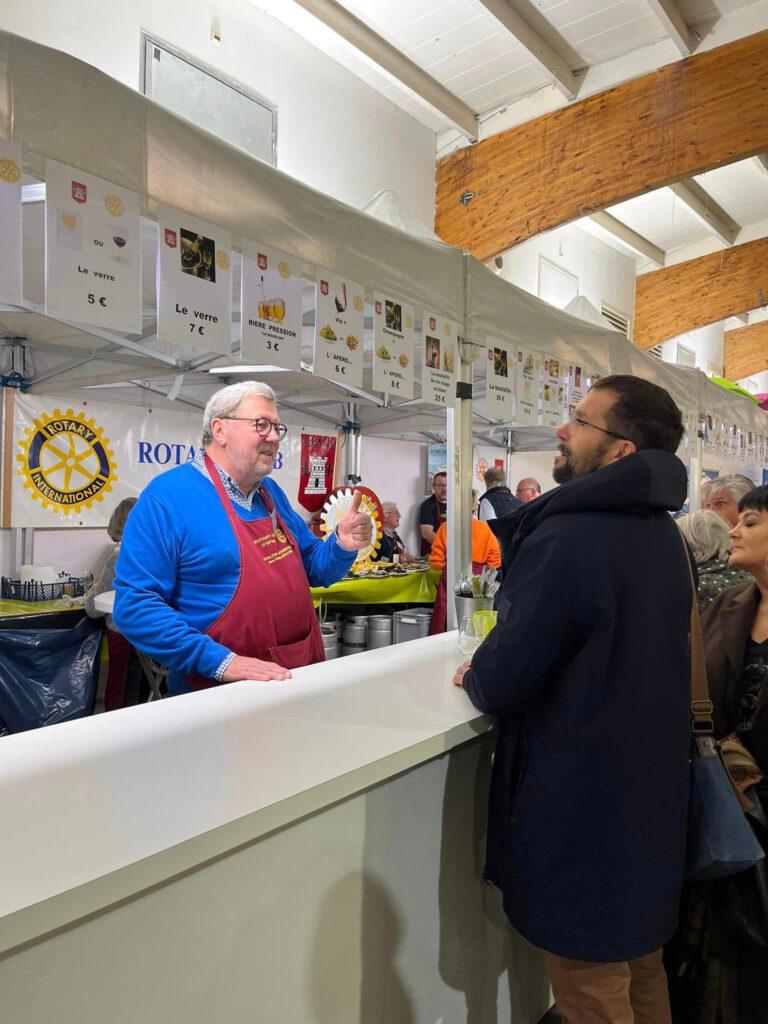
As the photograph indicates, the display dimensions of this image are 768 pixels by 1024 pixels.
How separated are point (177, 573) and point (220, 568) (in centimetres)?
11

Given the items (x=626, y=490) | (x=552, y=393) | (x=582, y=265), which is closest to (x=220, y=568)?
(x=626, y=490)

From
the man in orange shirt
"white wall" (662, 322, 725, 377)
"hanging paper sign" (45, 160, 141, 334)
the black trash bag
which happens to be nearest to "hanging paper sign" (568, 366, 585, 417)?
the man in orange shirt

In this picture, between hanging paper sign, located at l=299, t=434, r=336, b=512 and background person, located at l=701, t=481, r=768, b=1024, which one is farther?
hanging paper sign, located at l=299, t=434, r=336, b=512

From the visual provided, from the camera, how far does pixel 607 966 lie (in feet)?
4.07

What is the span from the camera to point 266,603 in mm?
1780

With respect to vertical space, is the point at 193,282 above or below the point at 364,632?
above

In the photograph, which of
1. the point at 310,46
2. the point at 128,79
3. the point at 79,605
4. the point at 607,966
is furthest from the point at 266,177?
the point at 310,46

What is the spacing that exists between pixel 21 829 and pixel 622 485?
103 cm

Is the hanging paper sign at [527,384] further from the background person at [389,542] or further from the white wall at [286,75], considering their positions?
the background person at [389,542]

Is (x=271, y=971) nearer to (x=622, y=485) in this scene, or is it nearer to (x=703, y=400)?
(x=622, y=485)

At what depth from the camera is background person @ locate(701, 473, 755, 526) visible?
3.37 metres

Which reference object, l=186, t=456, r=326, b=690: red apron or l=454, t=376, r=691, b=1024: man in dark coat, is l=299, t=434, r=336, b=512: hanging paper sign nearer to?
l=186, t=456, r=326, b=690: red apron

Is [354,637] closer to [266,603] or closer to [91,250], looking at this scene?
[266,603]

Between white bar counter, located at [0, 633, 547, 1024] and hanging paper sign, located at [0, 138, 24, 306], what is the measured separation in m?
0.81
